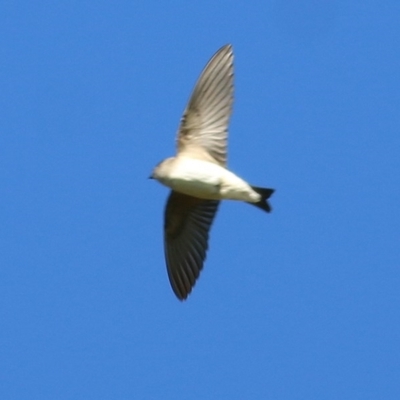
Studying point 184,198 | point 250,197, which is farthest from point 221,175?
point 184,198

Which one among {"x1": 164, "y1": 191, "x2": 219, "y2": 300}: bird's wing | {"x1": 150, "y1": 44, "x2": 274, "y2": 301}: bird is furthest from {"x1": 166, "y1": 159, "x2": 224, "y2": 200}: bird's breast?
{"x1": 164, "y1": 191, "x2": 219, "y2": 300}: bird's wing

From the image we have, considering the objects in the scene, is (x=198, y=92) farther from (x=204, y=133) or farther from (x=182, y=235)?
(x=182, y=235)

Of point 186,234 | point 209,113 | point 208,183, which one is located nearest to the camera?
point 208,183

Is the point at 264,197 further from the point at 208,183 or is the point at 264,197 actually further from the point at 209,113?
the point at 209,113

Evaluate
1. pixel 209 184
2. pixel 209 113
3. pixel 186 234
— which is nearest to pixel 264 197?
pixel 209 184

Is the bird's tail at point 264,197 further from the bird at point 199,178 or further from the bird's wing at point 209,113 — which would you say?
the bird's wing at point 209,113

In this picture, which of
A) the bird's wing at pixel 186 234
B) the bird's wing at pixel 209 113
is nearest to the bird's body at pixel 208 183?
the bird's wing at pixel 209 113

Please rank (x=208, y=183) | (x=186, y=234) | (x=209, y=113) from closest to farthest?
(x=208, y=183) < (x=209, y=113) < (x=186, y=234)

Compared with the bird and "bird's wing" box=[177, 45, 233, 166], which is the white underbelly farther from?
"bird's wing" box=[177, 45, 233, 166]
